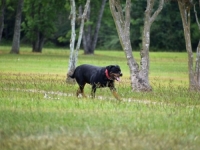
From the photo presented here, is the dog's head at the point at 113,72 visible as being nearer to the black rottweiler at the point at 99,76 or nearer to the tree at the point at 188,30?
the black rottweiler at the point at 99,76

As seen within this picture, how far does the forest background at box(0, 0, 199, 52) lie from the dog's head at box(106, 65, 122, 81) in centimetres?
3847

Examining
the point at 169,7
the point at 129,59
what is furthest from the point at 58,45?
the point at 129,59

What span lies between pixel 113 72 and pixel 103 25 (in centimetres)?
8542

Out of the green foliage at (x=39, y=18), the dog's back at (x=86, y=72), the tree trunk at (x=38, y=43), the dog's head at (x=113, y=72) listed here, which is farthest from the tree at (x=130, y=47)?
the tree trunk at (x=38, y=43)

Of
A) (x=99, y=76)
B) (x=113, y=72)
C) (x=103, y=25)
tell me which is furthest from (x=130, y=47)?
(x=103, y=25)

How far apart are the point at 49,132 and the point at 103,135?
1005 millimetres

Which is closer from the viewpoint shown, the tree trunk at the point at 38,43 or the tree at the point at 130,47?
the tree at the point at 130,47

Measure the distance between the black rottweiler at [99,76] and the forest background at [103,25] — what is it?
3702 centimetres

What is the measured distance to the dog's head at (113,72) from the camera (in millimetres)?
18156

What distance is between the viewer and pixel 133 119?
13.8m

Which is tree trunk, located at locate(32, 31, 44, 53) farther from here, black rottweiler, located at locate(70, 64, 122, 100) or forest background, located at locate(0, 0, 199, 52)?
black rottweiler, located at locate(70, 64, 122, 100)

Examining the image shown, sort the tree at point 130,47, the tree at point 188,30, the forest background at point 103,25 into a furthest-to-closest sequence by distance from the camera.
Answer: the forest background at point 103,25 < the tree at point 188,30 < the tree at point 130,47

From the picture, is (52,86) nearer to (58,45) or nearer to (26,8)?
(26,8)

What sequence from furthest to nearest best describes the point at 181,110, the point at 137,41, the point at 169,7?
the point at 137,41, the point at 169,7, the point at 181,110
